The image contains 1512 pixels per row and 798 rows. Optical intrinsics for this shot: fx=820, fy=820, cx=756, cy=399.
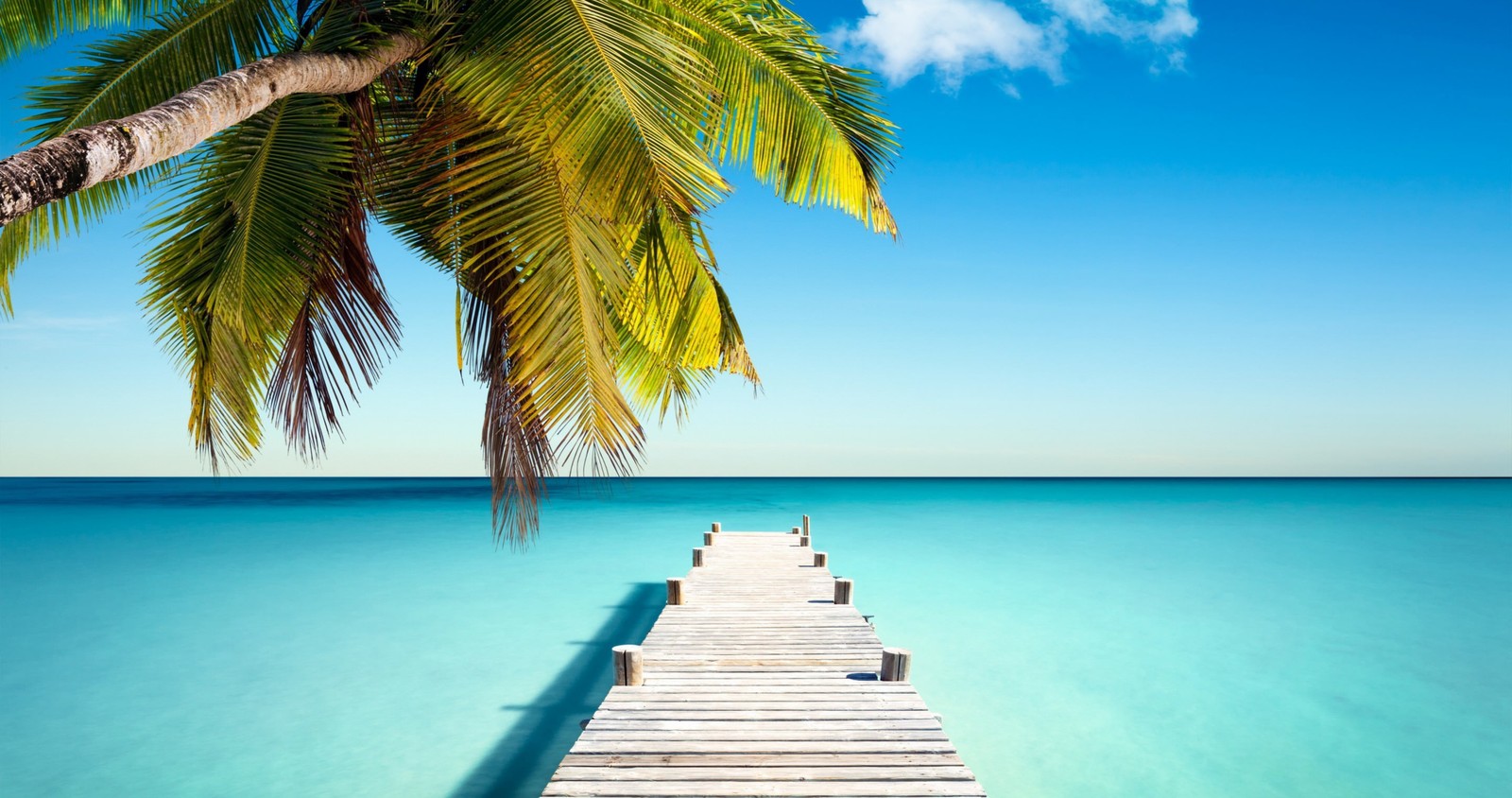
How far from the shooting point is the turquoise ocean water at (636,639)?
8.44m

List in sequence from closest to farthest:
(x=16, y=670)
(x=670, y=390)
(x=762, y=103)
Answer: (x=762, y=103) → (x=670, y=390) → (x=16, y=670)

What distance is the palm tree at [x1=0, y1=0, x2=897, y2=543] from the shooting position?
3.22m

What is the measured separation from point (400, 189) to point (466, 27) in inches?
38.6

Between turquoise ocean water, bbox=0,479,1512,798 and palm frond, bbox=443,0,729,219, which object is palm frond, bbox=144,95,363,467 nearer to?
palm frond, bbox=443,0,729,219

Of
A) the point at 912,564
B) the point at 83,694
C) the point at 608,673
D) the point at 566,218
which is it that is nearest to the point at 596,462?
the point at 566,218

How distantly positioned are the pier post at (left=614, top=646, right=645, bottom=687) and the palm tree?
195cm

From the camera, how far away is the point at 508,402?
4.21 m

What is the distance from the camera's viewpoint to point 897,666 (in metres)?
6.00

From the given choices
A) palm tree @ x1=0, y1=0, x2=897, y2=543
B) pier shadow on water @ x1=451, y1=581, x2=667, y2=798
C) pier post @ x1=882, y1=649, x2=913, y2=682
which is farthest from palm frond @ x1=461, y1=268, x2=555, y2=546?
pier shadow on water @ x1=451, y1=581, x2=667, y2=798

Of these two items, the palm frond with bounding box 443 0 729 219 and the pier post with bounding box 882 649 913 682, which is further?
the pier post with bounding box 882 649 913 682

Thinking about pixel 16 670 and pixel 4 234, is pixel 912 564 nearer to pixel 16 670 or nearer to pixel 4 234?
pixel 16 670

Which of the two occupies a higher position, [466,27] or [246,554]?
[466,27]

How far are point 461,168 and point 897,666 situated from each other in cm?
447

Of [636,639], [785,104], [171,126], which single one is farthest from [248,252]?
[636,639]
